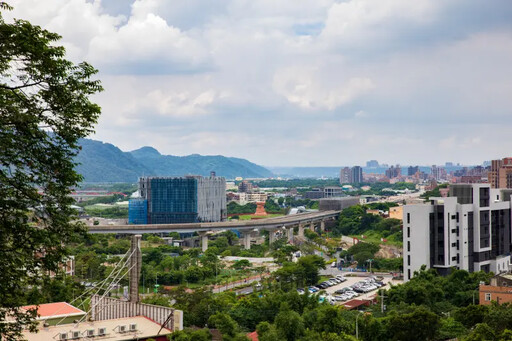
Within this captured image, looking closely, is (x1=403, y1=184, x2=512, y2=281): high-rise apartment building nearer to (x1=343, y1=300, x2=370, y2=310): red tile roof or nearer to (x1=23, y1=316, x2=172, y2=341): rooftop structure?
(x1=343, y1=300, x2=370, y2=310): red tile roof

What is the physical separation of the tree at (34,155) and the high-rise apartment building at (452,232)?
2396 centimetres

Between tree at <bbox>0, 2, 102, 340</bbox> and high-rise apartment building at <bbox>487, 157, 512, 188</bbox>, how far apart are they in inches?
3046

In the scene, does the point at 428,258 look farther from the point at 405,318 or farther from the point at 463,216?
the point at 405,318

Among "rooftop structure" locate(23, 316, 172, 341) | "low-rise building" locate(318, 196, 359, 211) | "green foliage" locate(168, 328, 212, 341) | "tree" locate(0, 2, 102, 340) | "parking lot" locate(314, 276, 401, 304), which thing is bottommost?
"parking lot" locate(314, 276, 401, 304)

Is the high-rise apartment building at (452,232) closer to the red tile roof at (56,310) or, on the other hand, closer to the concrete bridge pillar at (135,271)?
the concrete bridge pillar at (135,271)

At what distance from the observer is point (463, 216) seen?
1172 inches

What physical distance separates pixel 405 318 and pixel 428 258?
39.2ft

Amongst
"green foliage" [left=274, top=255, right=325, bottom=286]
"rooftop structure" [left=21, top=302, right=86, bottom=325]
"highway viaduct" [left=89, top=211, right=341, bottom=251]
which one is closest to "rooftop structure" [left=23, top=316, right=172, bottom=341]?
"rooftop structure" [left=21, top=302, right=86, bottom=325]

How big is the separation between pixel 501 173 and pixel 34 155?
7911 cm

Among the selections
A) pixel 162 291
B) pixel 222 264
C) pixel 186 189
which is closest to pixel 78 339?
pixel 162 291

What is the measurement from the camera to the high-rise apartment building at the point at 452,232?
29.3m

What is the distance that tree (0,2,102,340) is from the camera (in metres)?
6.96

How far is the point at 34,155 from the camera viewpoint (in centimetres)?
729

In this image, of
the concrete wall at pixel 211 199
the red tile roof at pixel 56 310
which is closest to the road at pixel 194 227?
the concrete wall at pixel 211 199
